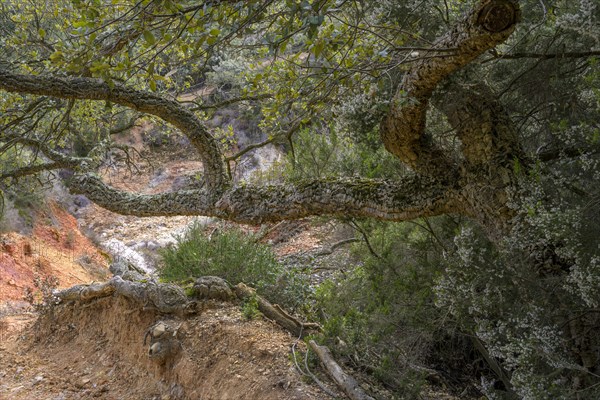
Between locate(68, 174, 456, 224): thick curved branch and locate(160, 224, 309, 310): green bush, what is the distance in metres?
2.18

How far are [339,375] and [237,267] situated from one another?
10.3 feet

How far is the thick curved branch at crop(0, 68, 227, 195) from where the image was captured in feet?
14.1

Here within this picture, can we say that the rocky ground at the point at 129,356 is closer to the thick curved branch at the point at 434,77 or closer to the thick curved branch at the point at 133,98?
the thick curved branch at the point at 133,98

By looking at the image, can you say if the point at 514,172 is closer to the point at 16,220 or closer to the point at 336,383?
the point at 336,383

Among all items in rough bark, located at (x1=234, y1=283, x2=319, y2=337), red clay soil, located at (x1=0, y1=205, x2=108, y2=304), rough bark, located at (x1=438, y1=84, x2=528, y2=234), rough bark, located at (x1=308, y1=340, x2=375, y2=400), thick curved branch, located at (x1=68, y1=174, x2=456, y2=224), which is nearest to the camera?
rough bark, located at (x1=438, y1=84, x2=528, y2=234)

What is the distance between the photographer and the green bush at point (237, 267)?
698 cm

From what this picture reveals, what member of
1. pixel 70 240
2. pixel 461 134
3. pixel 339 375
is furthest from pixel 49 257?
pixel 461 134

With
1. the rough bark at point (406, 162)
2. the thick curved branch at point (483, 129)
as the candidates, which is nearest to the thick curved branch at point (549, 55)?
the thick curved branch at point (483, 129)

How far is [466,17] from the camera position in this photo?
3.07 metres

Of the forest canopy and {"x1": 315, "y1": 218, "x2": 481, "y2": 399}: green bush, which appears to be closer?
the forest canopy

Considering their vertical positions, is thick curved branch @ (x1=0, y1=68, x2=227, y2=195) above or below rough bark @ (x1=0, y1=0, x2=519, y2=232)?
above

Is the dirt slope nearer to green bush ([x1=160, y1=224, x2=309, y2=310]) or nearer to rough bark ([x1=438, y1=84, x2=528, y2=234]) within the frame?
green bush ([x1=160, y1=224, x2=309, y2=310])

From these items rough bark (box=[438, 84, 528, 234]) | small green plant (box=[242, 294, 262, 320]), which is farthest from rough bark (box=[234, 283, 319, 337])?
rough bark (box=[438, 84, 528, 234])

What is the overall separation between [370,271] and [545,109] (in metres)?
2.66
